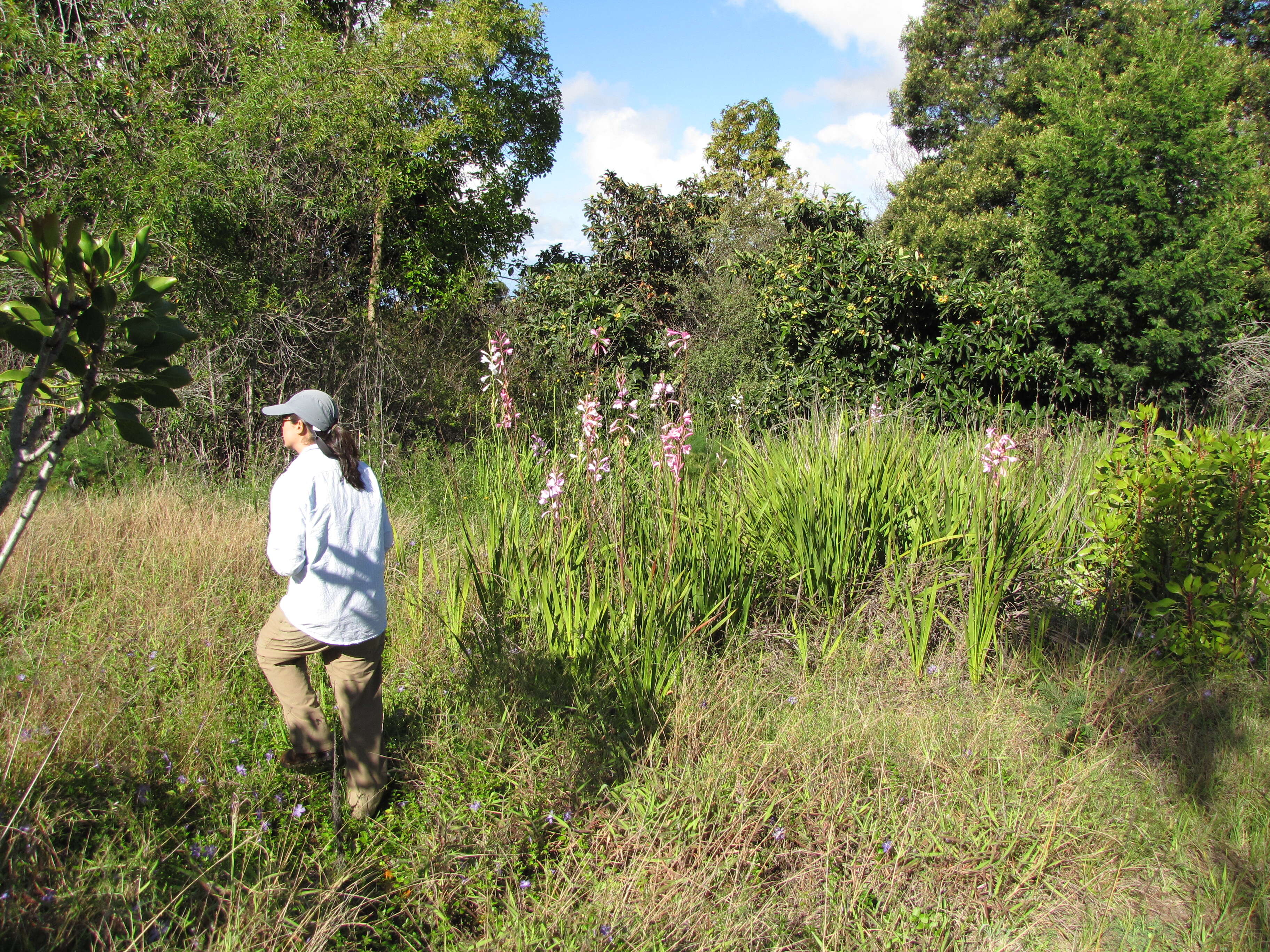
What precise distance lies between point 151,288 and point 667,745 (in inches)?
95.8

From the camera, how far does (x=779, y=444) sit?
576 centimetres

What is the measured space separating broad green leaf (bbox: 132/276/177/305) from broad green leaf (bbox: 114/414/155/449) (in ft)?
0.78

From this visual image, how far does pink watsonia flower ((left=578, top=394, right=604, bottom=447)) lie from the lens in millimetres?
3918

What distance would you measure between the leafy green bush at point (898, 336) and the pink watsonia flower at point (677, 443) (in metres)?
4.60

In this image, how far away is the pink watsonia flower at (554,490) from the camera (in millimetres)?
3883

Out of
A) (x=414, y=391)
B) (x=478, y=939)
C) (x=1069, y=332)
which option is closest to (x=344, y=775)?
(x=478, y=939)

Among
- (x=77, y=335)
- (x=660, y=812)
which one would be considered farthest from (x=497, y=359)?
(x=77, y=335)

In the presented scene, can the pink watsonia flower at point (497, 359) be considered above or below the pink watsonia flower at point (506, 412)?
above

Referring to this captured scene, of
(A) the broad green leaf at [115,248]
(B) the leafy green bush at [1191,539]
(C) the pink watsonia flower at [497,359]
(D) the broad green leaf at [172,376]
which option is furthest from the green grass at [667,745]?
(A) the broad green leaf at [115,248]

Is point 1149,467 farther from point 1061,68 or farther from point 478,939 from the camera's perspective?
point 1061,68

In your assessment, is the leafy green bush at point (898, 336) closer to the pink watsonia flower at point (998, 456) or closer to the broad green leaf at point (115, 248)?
the pink watsonia flower at point (998, 456)

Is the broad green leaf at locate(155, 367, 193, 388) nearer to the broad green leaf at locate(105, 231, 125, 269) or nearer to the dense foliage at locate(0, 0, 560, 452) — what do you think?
the broad green leaf at locate(105, 231, 125, 269)

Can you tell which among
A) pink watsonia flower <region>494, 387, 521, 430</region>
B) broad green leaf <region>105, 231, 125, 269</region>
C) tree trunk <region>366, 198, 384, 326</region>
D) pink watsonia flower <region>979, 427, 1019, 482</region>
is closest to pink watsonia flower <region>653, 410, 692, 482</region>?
pink watsonia flower <region>494, 387, 521, 430</region>

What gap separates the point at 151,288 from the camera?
5.36ft
